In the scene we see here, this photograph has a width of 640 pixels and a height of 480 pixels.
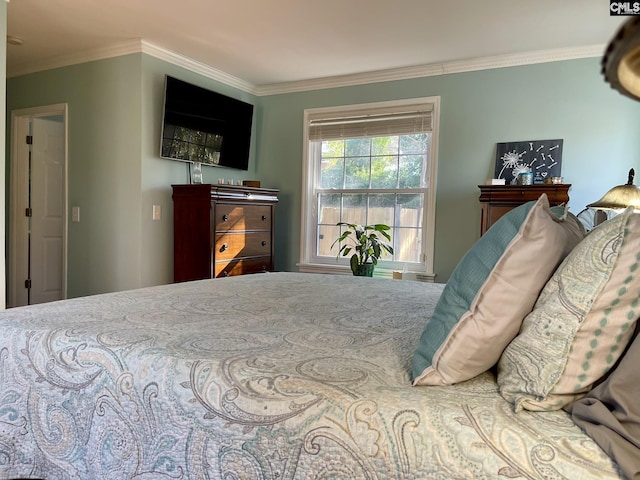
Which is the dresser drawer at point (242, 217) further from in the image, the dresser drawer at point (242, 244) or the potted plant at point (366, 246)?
the potted plant at point (366, 246)

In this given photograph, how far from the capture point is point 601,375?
0.81 metres

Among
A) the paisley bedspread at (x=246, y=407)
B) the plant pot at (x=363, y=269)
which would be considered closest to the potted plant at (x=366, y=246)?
the plant pot at (x=363, y=269)

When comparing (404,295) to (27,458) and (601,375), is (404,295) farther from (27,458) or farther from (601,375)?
(27,458)

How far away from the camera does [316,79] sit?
4.39 m

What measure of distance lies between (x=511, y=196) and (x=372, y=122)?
1.57m

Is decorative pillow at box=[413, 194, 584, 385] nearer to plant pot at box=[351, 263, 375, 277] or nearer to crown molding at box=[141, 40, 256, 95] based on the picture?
plant pot at box=[351, 263, 375, 277]

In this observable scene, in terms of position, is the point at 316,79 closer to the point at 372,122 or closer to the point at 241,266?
the point at 372,122

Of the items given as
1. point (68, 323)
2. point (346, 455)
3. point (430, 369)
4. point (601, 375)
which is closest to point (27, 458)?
point (68, 323)

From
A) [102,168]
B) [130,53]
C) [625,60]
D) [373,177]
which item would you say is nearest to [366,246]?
[373,177]

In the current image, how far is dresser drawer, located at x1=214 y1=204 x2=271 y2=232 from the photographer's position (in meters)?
3.69

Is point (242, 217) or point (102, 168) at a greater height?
point (102, 168)

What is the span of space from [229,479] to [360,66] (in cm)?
A: 373

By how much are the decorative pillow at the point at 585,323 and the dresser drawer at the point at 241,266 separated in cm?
310

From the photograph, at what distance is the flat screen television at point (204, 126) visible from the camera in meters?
3.75
